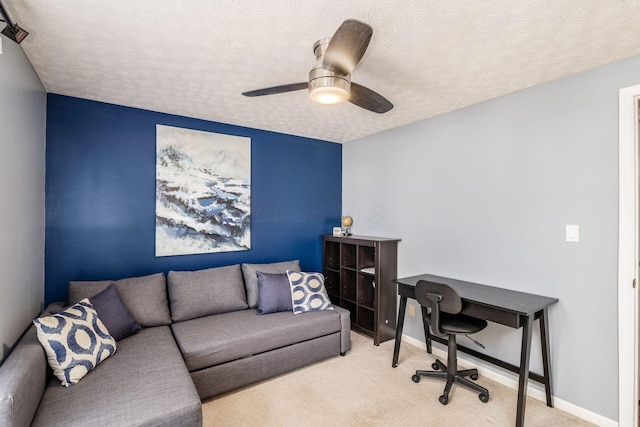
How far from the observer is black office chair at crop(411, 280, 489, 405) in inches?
89.0

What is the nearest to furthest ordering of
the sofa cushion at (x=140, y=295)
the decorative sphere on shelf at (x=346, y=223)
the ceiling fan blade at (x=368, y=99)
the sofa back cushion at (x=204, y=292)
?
the ceiling fan blade at (x=368, y=99)
the sofa cushion at (x=140, y=295)
the sofa back cushion at (x=204, y=292)
the decorative sphere on shelf at (x=346, y=223)

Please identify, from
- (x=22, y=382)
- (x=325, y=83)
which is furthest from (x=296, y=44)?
(x=22, y=382)

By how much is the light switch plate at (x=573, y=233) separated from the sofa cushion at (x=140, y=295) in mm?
3190

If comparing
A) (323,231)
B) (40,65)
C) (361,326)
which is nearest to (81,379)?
(40,65)

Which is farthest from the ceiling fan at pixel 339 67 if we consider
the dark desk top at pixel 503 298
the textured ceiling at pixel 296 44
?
the dark desk top at pixel 503 298

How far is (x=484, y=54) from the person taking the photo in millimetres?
1920

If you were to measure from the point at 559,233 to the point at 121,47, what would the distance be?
10.4 feet

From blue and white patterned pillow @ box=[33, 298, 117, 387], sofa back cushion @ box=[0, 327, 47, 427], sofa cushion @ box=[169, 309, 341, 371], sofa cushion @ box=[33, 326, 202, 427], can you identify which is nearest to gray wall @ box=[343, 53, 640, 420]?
sofa cushion @ box=[169, 309, 341, 371]

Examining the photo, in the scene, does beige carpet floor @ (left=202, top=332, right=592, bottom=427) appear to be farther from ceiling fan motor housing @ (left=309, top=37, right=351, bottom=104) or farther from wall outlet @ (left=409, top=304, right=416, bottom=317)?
ceiling fan motor housing @ (left=309, top=37, right=351, bottom=104)

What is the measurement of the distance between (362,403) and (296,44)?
246 cm

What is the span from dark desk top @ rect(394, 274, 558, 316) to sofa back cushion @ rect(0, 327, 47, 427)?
246 cm

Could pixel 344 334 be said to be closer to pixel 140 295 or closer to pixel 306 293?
pixel 306 293

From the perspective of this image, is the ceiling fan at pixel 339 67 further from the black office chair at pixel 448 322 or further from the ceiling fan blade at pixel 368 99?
the black office chair at pixel 448 322

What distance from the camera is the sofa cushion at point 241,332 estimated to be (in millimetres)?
2312
